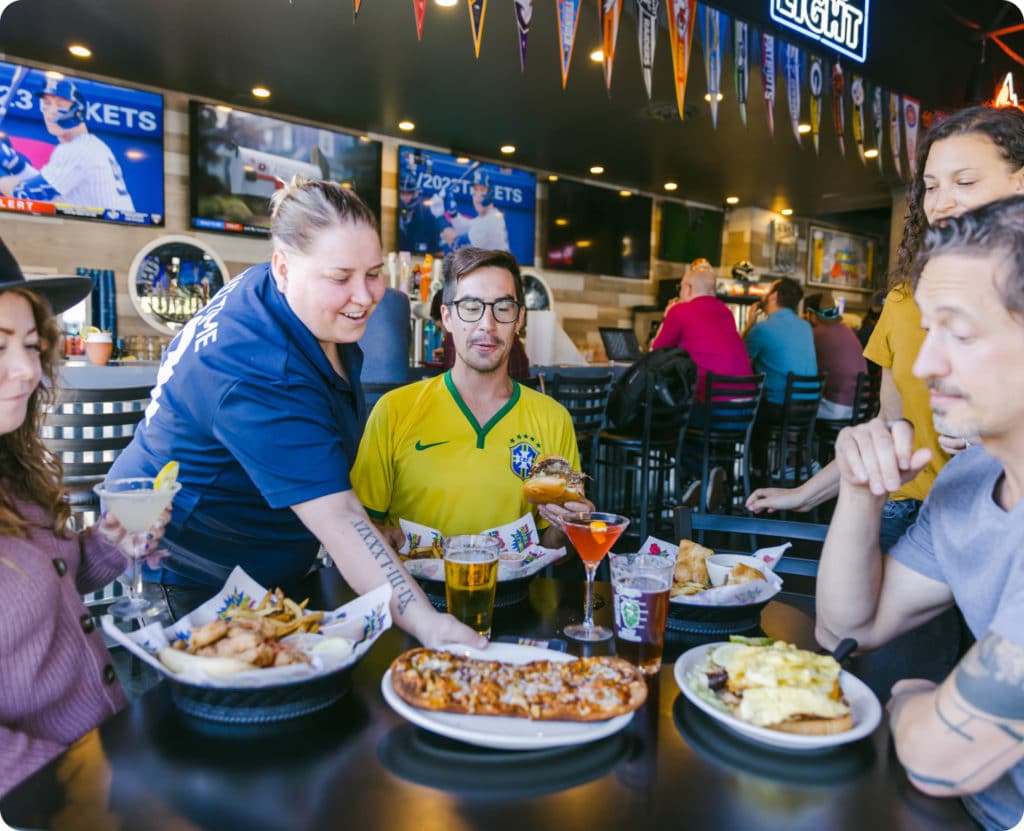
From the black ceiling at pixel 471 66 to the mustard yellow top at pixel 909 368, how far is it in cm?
257

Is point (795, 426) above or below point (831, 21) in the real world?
below

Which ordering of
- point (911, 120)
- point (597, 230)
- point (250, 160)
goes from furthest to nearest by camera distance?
1. point (597, 230)
2. point (250, 160)
3. point (911, 120)

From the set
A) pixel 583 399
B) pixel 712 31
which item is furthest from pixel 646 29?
pixel 583 399

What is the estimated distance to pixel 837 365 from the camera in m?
6.18

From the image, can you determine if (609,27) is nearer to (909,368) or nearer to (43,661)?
(909,368)

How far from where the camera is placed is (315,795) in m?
0.83

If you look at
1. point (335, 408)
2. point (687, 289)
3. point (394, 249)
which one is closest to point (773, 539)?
point (687, 289)

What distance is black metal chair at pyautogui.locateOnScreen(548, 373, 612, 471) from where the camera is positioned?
3.99m

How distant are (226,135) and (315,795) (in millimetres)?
6067

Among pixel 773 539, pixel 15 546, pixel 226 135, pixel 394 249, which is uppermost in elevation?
pixel 226 135

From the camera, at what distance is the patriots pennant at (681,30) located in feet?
12.8

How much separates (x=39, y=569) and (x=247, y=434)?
39 cm

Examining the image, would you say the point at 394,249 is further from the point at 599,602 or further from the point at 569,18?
the point at 599,602

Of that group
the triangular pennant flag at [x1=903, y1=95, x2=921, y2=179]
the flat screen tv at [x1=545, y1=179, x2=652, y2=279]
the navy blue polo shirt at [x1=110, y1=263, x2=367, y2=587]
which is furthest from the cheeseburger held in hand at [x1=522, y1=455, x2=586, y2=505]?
the flat screen tv at [x1=545, y1=179, x2=652, y2=279]
